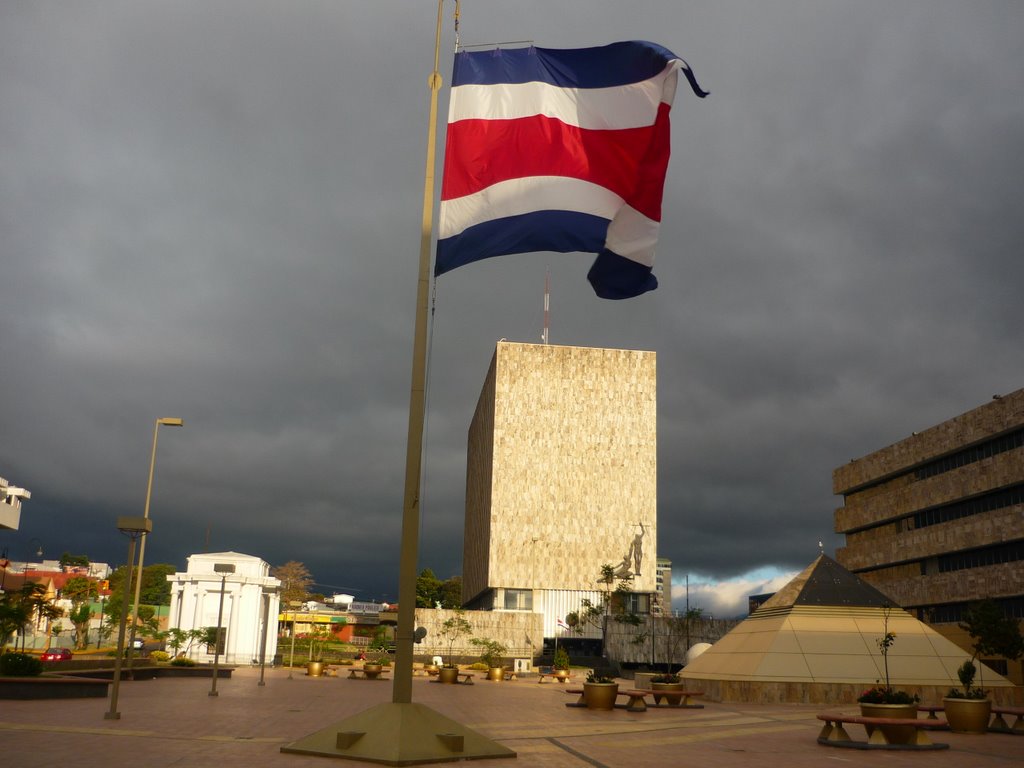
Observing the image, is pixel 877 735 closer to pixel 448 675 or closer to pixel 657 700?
pixel 657 700

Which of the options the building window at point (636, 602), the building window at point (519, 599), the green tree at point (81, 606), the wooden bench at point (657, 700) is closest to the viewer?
the wooden bench at point (657, 700)

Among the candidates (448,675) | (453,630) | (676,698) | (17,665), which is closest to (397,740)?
(676,698)

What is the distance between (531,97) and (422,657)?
218 feet

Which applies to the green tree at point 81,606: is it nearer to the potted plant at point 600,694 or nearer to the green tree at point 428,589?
the green tree at point 428,589

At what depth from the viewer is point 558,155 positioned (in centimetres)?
1315

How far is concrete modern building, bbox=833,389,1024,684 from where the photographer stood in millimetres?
49438

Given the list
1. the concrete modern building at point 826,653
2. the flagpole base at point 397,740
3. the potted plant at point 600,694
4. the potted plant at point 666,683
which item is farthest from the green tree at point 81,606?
the flagpole base at point 397,740

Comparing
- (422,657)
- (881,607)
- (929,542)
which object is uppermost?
(929,542)

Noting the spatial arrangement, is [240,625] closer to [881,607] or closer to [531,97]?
Answer: [881,607]

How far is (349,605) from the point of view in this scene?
18412cm

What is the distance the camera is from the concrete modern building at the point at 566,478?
3130 inches

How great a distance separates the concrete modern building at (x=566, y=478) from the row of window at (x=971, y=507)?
85.6 feet

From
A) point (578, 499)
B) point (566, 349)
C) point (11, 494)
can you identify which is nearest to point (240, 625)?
point (11, 494)

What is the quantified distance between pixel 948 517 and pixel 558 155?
5271 cm
